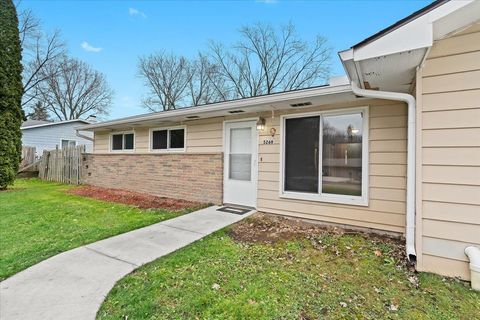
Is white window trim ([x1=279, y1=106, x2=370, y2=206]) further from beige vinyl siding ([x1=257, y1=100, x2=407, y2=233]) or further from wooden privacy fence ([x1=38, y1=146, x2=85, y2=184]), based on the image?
wooden privacy fence ([x1=38, y1=146, x2=85, y2=184])

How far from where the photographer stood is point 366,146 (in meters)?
4.49

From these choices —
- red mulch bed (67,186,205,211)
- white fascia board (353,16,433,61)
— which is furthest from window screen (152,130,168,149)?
white fascia board (353,16,433,61)

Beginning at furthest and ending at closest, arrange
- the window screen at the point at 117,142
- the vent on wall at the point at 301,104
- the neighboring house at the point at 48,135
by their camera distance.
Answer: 1. the neighboring house at the point at 48,135
2. the window screen at the point at 117,142
3. the vent on wall at the point at 301,104

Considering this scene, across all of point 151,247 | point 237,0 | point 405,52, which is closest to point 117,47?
point 237,0

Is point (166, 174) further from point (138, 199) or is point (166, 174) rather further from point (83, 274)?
point (83, 274)

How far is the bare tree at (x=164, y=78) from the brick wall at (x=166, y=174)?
16253 millimetres

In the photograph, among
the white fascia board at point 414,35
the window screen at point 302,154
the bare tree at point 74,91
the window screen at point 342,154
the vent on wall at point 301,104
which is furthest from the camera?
the bare tree at point 74,91

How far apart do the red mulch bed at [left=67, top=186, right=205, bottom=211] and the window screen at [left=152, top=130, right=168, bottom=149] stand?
1.60 meters

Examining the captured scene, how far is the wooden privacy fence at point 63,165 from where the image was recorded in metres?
11.0

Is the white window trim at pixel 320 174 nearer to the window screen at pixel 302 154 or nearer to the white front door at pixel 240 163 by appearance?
the window screen at pixel 302 154

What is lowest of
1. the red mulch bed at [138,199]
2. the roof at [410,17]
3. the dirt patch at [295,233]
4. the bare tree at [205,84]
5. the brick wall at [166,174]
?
A: the dirt patch at [295,233]

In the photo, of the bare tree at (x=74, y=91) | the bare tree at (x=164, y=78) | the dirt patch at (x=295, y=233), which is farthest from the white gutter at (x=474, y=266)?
the bare tree at (x=74, y=91)

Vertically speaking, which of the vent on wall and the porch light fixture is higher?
the vent on wall

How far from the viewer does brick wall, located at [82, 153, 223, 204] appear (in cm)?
670
